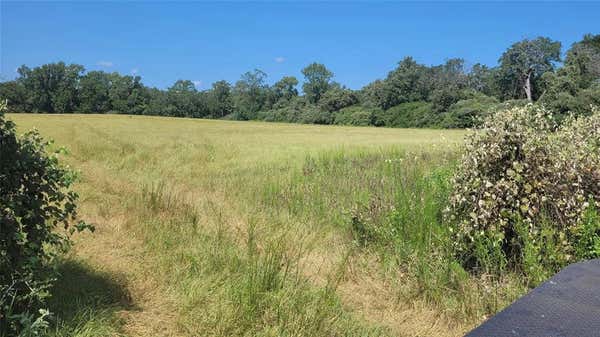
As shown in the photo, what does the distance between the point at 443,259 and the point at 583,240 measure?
5.00 feet

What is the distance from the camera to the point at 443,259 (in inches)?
210

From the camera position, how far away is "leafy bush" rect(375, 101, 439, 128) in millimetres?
66812

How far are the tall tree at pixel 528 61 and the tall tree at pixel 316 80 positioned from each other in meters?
50.5

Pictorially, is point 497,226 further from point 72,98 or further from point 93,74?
point 93,74

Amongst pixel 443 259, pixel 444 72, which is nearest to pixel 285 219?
pixel 443 259

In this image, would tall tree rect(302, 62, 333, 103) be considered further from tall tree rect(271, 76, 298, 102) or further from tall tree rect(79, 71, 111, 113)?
tall tree rect(79, 71, 111, 113)

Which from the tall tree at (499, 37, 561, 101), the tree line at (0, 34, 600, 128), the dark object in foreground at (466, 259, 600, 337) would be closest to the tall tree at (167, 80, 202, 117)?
the tree line at (0, 34, 600, 128)

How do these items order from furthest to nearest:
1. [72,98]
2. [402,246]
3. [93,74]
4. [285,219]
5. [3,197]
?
[93,74], [72,98], [285,219], [402,246], [3,197]

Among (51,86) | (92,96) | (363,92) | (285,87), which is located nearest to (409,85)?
(363,92)

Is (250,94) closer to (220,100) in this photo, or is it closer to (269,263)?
(220,100)

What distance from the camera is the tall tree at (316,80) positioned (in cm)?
11150

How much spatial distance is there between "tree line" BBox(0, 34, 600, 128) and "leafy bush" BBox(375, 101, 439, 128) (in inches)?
7.1

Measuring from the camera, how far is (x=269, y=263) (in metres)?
4.16

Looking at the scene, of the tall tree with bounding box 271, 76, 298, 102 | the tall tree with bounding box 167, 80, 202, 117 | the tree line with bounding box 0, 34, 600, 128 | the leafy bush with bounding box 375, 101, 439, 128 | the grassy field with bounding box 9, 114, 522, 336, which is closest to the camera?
the grassy field with bounding box 9, 114, 522, 336
